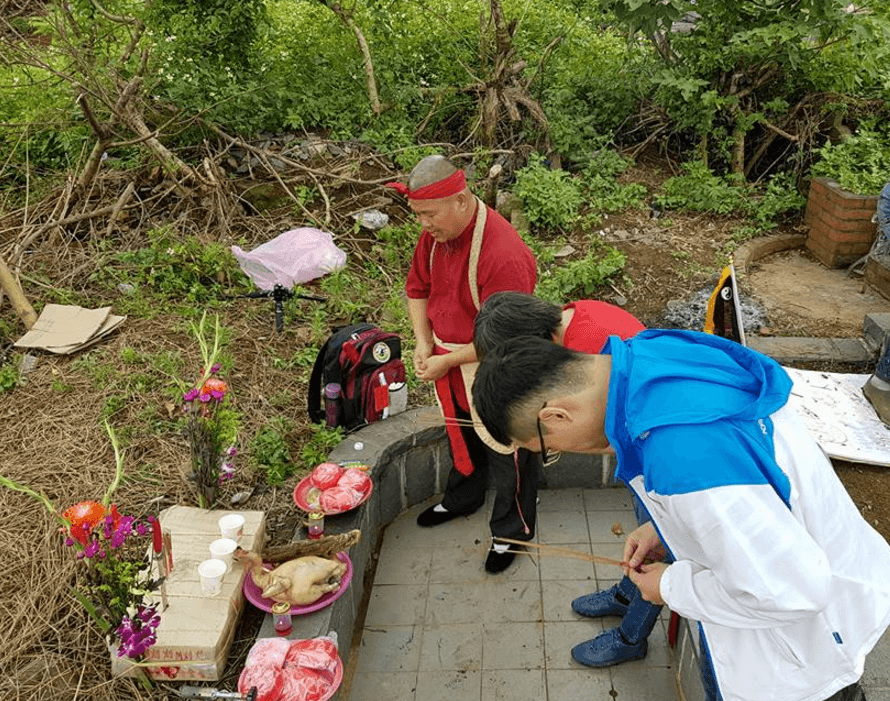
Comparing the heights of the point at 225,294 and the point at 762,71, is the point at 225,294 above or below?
below

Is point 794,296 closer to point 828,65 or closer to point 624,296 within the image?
point 624,296

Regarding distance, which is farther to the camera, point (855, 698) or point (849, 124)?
point (849, 124)

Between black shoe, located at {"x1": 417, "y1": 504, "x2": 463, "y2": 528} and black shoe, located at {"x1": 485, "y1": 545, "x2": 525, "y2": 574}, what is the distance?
1.33 ft

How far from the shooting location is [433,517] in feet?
14.2

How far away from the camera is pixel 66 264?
6352 millimetres

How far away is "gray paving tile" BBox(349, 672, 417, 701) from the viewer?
3414mm

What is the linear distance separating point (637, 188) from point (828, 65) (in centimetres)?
222

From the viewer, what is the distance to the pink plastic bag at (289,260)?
20.2ft

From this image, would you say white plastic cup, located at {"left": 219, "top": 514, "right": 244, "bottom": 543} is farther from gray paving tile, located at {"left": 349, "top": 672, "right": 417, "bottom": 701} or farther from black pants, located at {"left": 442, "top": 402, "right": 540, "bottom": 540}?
black pants, located at {"left": 442, "top": 402, "right": 540, "bottom": 540}

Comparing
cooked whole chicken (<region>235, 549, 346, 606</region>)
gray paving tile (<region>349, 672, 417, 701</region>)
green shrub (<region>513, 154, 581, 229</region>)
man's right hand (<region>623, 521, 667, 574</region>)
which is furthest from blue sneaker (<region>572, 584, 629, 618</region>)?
green shrub (<region>513, 154, 581, 229</region>)

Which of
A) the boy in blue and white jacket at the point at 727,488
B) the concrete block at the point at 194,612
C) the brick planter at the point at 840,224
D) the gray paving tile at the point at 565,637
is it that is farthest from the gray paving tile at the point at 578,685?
the brick planter at the point at 840,224

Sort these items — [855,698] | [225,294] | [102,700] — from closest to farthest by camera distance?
[855,698]
[102,700]
[225,294]

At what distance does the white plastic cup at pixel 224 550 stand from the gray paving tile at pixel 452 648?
3.43ft

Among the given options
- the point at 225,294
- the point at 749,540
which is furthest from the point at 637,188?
the point at 749,540
